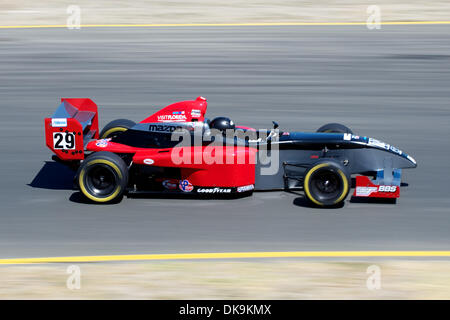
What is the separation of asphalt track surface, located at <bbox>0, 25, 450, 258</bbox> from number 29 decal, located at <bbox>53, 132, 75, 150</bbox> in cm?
64

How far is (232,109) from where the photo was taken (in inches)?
539

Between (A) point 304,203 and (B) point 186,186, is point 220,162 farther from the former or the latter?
Result: (A) point 304,203

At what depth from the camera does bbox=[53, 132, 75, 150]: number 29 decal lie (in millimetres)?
9219

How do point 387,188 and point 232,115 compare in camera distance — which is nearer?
point 387,188

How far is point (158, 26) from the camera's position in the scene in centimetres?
1927

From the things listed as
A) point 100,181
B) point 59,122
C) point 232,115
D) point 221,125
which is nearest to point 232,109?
point 232,115

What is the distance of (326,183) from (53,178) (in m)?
3.89

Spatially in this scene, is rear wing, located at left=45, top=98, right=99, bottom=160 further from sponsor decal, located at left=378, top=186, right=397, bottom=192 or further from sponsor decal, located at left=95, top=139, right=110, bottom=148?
sponsor decal, located at left=378, top=186, right=397, bottom=192

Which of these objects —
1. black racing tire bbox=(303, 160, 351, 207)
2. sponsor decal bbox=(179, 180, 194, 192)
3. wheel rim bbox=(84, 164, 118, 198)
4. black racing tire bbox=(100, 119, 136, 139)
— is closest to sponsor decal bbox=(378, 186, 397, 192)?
black racing tire bbox=(303, 160, 351, 207)

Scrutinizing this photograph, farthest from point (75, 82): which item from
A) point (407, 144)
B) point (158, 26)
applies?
point (407, 144)

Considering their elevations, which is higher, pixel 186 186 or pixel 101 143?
pixel 101 143

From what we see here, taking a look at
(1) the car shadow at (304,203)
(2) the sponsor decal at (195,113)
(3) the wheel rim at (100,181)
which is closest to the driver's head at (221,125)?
(2) the sponsor decal at (195,113)
